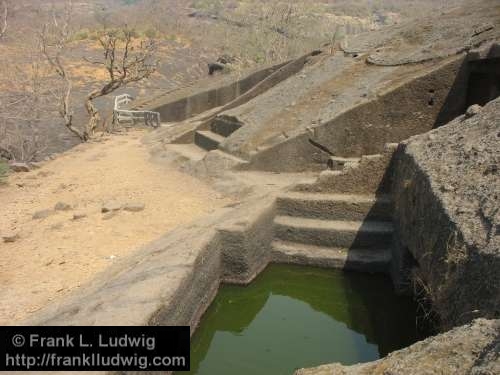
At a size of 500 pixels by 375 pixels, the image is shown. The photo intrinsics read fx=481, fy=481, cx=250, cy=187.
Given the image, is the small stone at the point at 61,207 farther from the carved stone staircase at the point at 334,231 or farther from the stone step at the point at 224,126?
the stone step at the point at 224,126

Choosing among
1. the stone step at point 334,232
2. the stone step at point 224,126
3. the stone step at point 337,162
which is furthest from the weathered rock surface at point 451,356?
the stone step at point 224,126

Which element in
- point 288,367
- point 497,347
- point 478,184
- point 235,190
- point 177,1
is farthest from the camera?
point 177,1

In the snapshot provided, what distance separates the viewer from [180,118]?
14469mm

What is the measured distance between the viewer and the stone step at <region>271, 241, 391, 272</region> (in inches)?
214

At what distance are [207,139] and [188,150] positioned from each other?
451mm

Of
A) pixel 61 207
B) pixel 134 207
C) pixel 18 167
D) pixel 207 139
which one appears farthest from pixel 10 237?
pixel 207 139

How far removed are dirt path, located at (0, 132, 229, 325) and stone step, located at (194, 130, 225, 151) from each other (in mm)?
1176

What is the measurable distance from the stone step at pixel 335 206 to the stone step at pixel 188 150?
3243mm

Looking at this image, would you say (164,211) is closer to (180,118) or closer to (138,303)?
(138,303)

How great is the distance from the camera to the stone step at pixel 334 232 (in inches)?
217

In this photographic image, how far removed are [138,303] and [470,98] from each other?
5.72 meters

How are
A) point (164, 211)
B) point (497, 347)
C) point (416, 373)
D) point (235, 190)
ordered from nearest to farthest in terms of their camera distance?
point (497, 347)
point (416, 373)
point (164, 211)
point (235, 190)

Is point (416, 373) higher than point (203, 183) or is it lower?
higher

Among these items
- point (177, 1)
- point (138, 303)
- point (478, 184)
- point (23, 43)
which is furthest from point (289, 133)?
point (177, 1)
